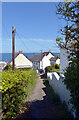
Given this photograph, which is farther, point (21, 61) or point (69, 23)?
point (21, 61)

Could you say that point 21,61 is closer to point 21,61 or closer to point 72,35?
point 21,61

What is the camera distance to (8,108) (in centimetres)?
368

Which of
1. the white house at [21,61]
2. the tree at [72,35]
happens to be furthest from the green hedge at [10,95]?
the white house at [21,61]

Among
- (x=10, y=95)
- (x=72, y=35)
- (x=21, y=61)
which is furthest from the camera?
(x=21, y=61)

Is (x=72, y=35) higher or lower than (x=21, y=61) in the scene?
lower

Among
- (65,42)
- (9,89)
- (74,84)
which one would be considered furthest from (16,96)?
(65,42)

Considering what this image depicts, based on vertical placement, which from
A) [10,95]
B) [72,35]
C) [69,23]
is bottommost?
[10,95]

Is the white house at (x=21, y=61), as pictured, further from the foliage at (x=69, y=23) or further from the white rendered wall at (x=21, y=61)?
the foliage at (x=69, y=23)

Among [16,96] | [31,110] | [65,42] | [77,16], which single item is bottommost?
[31,110]

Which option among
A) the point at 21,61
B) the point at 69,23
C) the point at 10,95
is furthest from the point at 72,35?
the point at 21,61

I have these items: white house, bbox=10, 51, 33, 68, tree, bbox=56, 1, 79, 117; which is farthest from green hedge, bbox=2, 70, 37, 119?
white house, bbox=10, 51, 33, 68

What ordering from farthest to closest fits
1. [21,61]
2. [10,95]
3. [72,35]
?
[21,61] < [10,95] < [72,35]

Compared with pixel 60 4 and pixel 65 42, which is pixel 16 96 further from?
pixel 60 4

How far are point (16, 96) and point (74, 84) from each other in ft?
6.75
